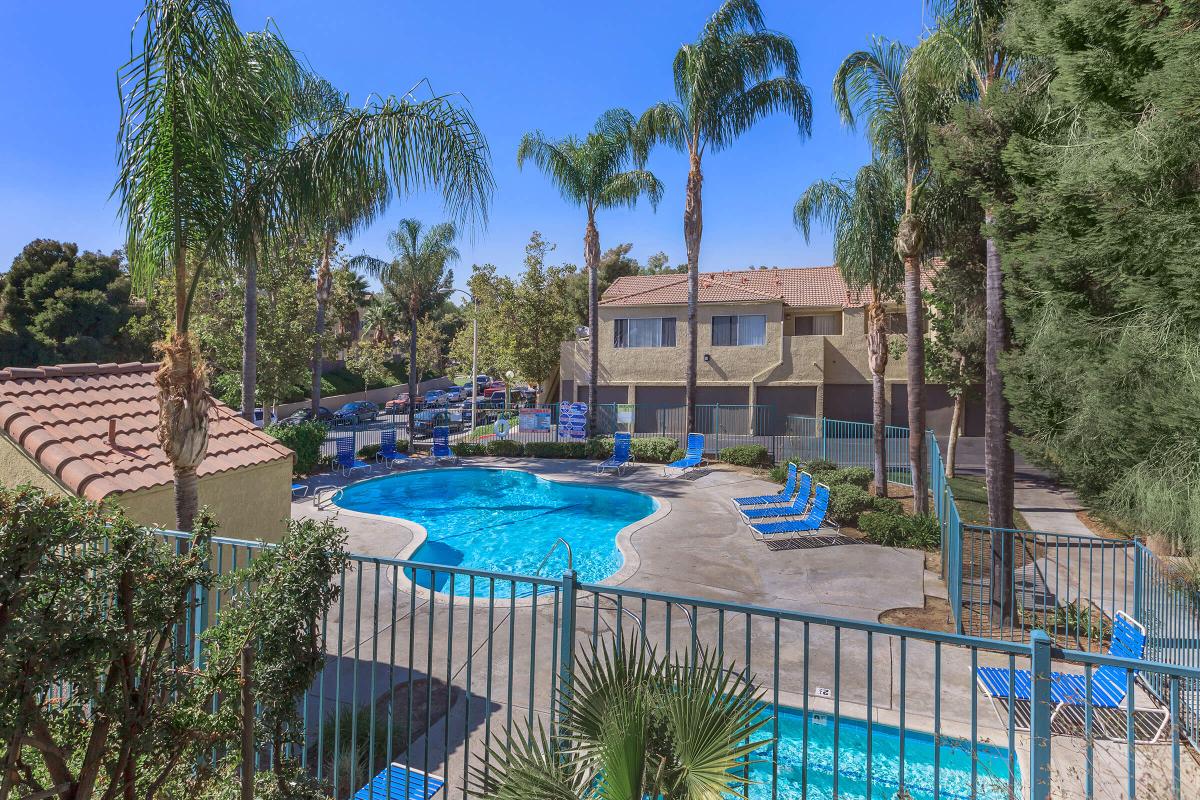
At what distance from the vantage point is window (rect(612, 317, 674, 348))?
105ft

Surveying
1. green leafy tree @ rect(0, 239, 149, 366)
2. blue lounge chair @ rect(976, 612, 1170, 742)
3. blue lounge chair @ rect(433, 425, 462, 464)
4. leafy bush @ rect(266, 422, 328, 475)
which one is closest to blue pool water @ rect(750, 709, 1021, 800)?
blue lounge chair @ rect(976, 612, 1170, 742)

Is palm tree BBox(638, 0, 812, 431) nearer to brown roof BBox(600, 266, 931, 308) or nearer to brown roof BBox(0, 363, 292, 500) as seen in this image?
brown roof BBox(600, 266, 931, 308)

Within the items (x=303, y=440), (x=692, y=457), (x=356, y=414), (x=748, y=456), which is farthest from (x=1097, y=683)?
(x=356, y=414)

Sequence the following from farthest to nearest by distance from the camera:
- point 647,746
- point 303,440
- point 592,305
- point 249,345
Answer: point 592,305 < point 303,440 < point 249,345 < point 647,746

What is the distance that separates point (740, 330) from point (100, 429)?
2662 centimetres

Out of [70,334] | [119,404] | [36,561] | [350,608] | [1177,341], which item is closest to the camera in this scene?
[36,561]

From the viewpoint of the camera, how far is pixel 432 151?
7000mm

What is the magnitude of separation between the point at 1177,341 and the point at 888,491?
1231cm

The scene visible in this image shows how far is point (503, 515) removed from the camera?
1816cm

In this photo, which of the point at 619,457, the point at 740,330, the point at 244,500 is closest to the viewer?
the point at 244,500

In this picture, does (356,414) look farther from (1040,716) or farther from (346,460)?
(1040,716)

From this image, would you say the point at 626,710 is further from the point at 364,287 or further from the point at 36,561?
the point at 364,287

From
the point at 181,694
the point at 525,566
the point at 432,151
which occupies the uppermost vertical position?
the point at 432,151

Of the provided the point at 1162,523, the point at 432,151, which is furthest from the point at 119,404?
the point at 1162,523
